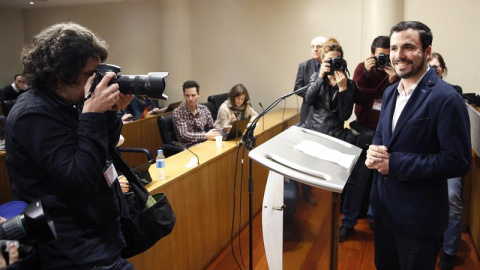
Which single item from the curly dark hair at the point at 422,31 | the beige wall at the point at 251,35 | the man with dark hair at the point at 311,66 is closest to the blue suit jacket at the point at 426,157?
the curly dark hair at the point at 422,31

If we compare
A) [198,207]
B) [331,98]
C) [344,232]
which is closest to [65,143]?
[198,207]

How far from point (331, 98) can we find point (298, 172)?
1.46 meters

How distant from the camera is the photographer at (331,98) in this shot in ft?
7.96

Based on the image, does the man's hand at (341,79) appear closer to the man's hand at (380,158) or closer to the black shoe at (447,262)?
the man's hand at (380,158)

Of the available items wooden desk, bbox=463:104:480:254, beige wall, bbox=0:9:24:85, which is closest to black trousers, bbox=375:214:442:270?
wooden desk, bbox=463:104:480:254

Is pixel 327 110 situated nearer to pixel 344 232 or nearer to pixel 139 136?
pixel 344 232

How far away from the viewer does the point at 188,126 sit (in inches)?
133

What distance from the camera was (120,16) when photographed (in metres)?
6.10

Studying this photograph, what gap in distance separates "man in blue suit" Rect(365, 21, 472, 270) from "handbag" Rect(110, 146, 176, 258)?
2.61ft

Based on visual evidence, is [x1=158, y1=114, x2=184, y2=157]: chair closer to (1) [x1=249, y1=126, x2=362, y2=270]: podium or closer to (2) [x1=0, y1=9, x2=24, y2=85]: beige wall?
(1) [x1=249, y1=126, x2=362, y2=270]: podium

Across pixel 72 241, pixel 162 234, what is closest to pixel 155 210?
pixel 162 234

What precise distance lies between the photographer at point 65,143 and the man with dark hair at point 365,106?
5.86 ft

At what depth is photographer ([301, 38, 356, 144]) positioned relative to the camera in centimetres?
243

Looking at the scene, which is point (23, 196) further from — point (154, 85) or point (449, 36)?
point (449, 36)
